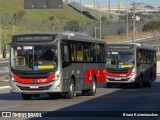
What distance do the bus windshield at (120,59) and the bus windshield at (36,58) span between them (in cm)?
1427

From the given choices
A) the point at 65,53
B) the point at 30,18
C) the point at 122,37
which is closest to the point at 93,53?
the point at 65,53

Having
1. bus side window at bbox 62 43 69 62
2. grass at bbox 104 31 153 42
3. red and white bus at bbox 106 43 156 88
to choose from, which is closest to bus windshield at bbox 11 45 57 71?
bus side window at bbox 62 43 69 62

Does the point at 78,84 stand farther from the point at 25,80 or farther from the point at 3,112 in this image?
the point at 3,112

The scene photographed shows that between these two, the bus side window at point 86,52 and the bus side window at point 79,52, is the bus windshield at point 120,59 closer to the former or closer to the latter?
the bus side window at point 86,52

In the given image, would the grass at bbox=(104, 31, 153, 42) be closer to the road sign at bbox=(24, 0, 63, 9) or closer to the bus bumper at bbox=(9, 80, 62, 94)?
the road sign at bbox=(24, 0, 63, 9)

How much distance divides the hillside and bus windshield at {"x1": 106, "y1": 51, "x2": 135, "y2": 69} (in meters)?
61.4

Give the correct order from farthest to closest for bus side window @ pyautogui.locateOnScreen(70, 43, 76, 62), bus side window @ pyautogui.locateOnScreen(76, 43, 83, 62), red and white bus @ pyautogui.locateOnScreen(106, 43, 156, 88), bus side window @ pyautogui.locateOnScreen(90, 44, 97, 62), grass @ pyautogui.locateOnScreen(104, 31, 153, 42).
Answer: grass @ pyautogui.locateOnScreen(104, 31, 153, 42) < red and white bus @ pyautogui.locateOnScreen(106, 43, 156, 88) < bus side window @ pyautogui.locateOnScreen(90, 44, 97, 62) < bus side window @ pyautogui.locateOnScreen(76, 43, 83, 62) < bus side window @ pyautogui.locateOnScreen(70, 43, 76, 62)

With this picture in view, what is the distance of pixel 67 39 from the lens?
90.1 feet

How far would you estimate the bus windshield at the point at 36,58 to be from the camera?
2642 cm

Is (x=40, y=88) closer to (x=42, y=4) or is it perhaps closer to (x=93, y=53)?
(x=93, y=53)

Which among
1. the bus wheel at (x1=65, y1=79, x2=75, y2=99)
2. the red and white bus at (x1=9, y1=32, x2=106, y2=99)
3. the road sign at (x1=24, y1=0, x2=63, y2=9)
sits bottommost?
the bus wheel at (x1=65, y1=79, x2=75, y2=99)

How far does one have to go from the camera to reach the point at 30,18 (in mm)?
143875

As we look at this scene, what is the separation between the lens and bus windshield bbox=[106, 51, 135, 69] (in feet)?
133

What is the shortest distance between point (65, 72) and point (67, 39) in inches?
62.6
